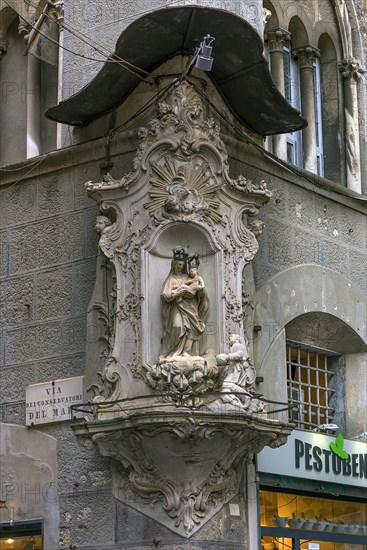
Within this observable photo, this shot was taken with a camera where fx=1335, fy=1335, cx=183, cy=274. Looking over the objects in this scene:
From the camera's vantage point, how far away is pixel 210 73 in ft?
52.6

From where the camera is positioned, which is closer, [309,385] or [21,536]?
[21,536]

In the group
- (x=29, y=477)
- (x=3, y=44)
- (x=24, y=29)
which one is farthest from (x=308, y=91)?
(x=29, y=477)

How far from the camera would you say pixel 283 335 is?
1670 centimetres

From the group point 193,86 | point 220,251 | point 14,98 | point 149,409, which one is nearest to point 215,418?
point 149,409

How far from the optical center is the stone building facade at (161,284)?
14.9m

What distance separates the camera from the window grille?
17438 mm

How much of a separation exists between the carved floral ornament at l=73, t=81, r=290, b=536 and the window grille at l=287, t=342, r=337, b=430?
2.04 meters

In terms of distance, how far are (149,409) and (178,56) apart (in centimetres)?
432

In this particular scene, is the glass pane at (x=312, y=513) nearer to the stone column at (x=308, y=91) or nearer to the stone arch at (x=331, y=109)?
the stone arch at (x=331, y=109)

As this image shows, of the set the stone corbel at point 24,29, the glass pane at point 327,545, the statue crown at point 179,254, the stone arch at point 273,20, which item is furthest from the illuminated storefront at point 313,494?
the stone corbel at point 24,29

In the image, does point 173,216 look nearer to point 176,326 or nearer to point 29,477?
point 176,326

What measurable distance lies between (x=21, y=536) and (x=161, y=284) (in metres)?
3.57

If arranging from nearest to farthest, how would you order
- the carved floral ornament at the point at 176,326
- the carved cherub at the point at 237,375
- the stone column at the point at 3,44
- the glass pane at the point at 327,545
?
the carved floral ornament at the point at 176,326 < the carved cherub at the point at 237,375 < the glass pane at the point at 327,545 < the stone column at the point at 3,44

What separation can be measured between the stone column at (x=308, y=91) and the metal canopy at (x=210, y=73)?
1980 mm
